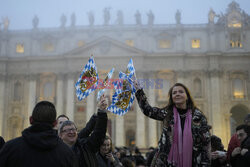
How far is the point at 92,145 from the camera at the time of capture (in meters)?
4.99

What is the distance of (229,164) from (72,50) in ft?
124

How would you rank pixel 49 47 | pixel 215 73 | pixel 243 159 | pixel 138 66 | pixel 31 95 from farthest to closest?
1. pixel 49 47
2. pixel 31 95
3. pixel 138 66
4. pixel 215 73
5. pixel 243 159

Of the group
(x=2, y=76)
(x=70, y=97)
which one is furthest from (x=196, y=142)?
(x=2, y=76)

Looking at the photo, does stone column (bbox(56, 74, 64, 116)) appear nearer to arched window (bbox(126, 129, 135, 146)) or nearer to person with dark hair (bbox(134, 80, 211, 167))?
arched window (bbox(126, 129, 135, 146))

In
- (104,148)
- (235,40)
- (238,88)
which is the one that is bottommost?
(104,148)

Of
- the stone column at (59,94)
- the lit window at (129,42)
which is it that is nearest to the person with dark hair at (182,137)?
the stone column at (59,94)

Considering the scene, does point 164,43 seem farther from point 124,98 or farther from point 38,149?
point 38,149

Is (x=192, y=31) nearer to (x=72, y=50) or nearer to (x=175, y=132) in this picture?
(x=72, y=50)

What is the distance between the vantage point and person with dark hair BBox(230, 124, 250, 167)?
5.21m

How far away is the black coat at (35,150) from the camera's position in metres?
3.18

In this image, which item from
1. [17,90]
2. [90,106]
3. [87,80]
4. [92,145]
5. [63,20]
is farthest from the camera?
[63,20]

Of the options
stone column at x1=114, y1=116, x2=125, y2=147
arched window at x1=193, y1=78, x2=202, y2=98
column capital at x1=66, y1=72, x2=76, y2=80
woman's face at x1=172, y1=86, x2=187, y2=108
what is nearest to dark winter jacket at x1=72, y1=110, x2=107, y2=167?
woman's face at x1=172, y1=86, x2=187, y2=108

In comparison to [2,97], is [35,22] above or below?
above

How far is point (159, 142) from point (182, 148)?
16.7 inches
